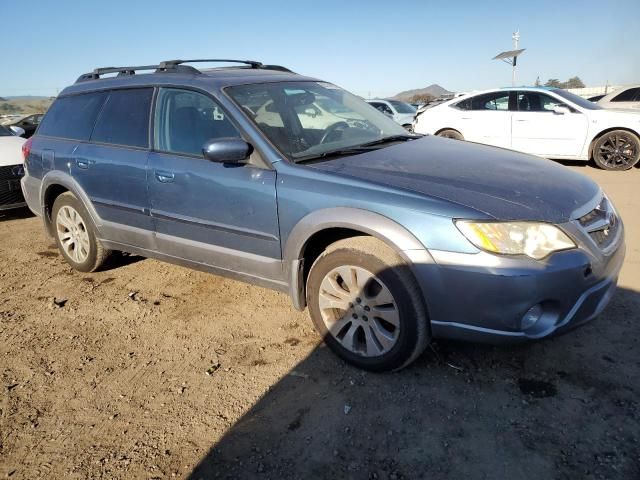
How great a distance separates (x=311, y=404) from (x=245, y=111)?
5.98ft

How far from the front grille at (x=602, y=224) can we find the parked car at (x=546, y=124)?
631 centimetres

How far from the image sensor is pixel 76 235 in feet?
14.0

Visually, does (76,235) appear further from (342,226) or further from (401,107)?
(401,107)

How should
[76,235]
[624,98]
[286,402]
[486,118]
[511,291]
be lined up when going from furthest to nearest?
[624,98]
[486,118]
[76,235]
[286,402]
[511,291]

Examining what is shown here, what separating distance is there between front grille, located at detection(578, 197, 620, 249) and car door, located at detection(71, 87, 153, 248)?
9.27 ft

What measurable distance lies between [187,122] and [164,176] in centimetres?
41

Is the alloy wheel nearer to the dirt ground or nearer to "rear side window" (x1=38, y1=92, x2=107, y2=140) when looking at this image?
the dirt ground

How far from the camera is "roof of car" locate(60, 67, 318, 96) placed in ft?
10.6

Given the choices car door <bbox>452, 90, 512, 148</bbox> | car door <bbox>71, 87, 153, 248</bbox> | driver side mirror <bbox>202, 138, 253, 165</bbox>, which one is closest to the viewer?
driver side mirror <bbox>202, 138, 253, 165</bbox>

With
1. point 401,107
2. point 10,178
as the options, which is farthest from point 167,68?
point 401,107

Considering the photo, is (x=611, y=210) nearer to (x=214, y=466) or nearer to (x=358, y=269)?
(x=358, y=269)

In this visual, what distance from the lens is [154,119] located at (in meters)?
3.46

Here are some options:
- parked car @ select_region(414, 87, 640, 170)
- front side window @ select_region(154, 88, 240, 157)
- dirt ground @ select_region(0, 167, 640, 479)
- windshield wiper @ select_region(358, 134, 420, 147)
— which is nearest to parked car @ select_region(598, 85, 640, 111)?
parked car @ select_region(414, 87, 640, 170)

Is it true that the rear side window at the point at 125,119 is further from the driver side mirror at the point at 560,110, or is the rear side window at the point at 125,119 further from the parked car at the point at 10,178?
the driver side mirror at the point at 560,110
